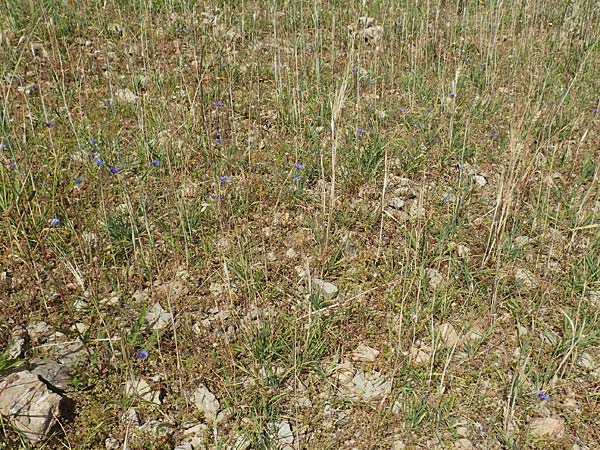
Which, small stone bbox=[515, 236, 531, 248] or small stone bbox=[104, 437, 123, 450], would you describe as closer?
small stone bbox=[104, 437, 123, 450]

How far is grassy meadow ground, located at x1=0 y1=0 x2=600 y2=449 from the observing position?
242 cm

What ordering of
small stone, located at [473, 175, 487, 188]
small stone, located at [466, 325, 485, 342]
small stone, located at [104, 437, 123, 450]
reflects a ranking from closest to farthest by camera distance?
small stone, located at [104, 437, 123, 450] < small stone, located at [466, 325, 485, 342] < small stone, located at [473, 175, 487, 188]

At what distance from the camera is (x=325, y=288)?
297 cm

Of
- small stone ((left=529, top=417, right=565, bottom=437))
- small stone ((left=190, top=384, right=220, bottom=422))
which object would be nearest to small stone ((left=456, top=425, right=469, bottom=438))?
small stone ((left=529, top=417, right=565, bottom=437))

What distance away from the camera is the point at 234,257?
3.04 meters

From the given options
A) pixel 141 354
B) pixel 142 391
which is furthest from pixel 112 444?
pixel 141 354

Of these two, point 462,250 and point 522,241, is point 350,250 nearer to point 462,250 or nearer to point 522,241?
point 462,250

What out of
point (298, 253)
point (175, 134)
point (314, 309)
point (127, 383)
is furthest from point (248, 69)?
point (127, 383)

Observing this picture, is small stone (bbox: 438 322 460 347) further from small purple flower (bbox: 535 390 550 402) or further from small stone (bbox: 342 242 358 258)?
small stone (bbox: 342 242 358 258)

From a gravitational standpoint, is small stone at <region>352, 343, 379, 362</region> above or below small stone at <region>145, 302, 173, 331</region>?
below

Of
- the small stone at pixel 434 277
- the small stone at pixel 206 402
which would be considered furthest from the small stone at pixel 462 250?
the small stone at pixel 206 402

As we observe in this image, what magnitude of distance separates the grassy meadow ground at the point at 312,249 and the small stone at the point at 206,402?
4 centimetres

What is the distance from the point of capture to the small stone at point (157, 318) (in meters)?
2.75

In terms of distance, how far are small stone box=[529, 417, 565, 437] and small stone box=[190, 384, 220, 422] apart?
141 centimetres
